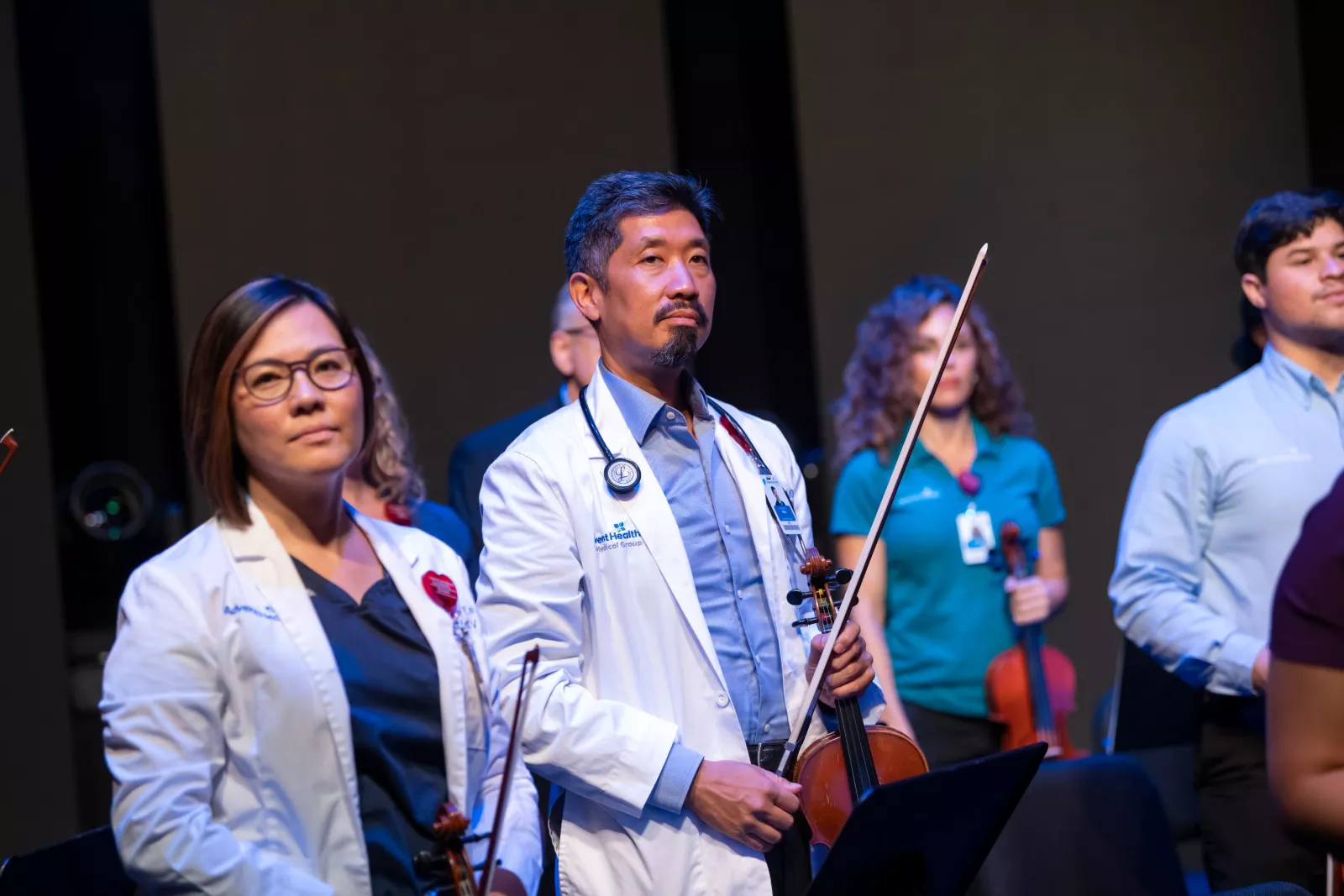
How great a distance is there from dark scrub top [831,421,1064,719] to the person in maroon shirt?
1.89m

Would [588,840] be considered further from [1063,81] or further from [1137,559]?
[1063,81]

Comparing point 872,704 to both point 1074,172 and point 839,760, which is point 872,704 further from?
point 1074,172

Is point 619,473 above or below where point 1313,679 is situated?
above

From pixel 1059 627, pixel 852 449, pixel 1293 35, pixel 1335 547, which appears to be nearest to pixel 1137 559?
pixel 852 449

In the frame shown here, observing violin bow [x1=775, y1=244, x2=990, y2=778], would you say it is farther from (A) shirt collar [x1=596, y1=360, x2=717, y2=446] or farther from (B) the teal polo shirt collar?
(B) the teal polo shirt collar

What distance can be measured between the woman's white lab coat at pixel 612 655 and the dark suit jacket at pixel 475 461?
1.24 metres

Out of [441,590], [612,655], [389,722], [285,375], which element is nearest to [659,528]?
[612,655]

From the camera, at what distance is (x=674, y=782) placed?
6.14ft

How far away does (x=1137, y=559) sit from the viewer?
9.51 ft

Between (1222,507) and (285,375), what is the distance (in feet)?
6.41

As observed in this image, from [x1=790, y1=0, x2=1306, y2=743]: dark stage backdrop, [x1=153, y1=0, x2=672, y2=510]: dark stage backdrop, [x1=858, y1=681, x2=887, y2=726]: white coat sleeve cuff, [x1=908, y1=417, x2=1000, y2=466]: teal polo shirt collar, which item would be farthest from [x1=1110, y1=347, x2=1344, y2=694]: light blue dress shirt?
[x1=153, y1=0, x2=672, y2=510]: dark stage backdrop

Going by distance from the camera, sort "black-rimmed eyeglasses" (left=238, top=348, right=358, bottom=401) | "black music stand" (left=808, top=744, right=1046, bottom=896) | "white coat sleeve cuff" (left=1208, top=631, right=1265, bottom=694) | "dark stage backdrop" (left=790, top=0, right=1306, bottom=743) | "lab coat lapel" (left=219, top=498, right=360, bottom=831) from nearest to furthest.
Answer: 1. "black music stand" (left=808, top=744, right=1046, bottom=896)
2. "lab coat lapel" (left=219, top=498, right=360, bottom=831)
3. "black-rimmed eyeglasses" (left=238, top=348, right=358, bottom=401)
4. "white coat sleeve cuff" (left=1208, top=631, right=1265, bottom=694)
5. "dark stage backdrop" (left=790, top=0, right=1306, bottom=743)

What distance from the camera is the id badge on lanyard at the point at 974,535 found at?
3.27m

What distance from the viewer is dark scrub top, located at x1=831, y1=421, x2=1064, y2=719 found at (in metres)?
3.20
